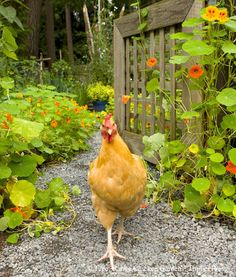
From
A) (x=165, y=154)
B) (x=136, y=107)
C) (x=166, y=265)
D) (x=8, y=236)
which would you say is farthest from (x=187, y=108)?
(x=8, y=236)

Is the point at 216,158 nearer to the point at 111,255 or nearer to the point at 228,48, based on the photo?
the point at 228,48

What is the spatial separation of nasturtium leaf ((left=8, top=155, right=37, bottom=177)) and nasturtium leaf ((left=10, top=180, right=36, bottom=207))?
0.07 m

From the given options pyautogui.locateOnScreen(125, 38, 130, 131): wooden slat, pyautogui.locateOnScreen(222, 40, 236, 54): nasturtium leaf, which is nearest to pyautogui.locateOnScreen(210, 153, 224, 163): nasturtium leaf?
pyautogui.locateOnScreen(222, 40, 236, 54): nasturtium leaf

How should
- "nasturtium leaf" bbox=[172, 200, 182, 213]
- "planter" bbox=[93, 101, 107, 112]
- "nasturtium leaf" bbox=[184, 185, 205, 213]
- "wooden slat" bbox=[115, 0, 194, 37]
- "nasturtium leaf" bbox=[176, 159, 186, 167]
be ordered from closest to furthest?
"nasturtium leaf" bbox=[184, 185, 205, 213] → "nasturtium leaf" bbox=[172, 200, 182, 213] → "nasturtium leaf" bbox=[176, 159, 186, 167] → "wooden slat" bbox=[115, 0, 194, 37] → "planter" bbox=[93, 101, 107, 112]

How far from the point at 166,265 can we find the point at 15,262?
0.83 metres

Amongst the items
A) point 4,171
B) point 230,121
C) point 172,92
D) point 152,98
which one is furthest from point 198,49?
point 152,98

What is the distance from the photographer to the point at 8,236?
7.94ft

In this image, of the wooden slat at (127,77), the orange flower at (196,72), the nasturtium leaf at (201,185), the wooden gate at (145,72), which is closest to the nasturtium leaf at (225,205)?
the nasturtium leaf at (201,185)

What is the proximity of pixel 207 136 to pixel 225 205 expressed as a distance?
2.02 feet

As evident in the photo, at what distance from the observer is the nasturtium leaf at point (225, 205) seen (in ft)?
7.80

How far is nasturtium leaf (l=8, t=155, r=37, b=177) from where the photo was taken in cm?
243

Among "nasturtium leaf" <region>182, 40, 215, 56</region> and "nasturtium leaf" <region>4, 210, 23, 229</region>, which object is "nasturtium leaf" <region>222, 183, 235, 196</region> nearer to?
"nasturtium leaf" <region>182, 40, 215, 56</region>

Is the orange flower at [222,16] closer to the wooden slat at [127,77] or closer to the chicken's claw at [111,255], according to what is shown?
the chicken's claw at [111,255]

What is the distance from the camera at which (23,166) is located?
2.45 metres
